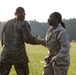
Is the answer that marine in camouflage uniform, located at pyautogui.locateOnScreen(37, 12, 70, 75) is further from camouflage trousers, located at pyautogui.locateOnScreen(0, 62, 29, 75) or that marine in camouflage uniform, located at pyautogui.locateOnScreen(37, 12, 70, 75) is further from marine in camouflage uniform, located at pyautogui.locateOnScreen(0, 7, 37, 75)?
camouflage trousers, located at pyautogui.locateOnScreen(0, 62, 29, 75)

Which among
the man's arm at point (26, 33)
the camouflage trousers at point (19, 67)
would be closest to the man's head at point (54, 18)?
the man's arm at point (26, 33)

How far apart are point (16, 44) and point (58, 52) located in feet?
4.11

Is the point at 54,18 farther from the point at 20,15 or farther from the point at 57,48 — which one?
the point at 20,15

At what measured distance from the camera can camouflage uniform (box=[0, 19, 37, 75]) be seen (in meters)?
8.40

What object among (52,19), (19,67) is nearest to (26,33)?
(19,67)

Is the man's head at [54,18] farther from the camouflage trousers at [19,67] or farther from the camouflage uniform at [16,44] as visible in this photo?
the camouflage trousers at [19,67]

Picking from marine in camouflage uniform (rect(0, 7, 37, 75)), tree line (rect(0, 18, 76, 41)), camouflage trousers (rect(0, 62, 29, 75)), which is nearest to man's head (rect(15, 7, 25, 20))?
marine in camouflage uniform (rect(0, 7, 37, 75))

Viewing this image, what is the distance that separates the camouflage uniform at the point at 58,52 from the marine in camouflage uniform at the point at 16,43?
845 millimetres

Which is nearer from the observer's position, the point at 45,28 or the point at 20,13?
the point at 20,13

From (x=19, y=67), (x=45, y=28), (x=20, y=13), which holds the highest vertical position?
(x=20, y=13)

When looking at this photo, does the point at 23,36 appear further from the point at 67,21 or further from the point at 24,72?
the point at 67,21

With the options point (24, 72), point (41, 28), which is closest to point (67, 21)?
point (41, 28)

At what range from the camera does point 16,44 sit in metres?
8.43

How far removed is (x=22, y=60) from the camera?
28.0 feet
